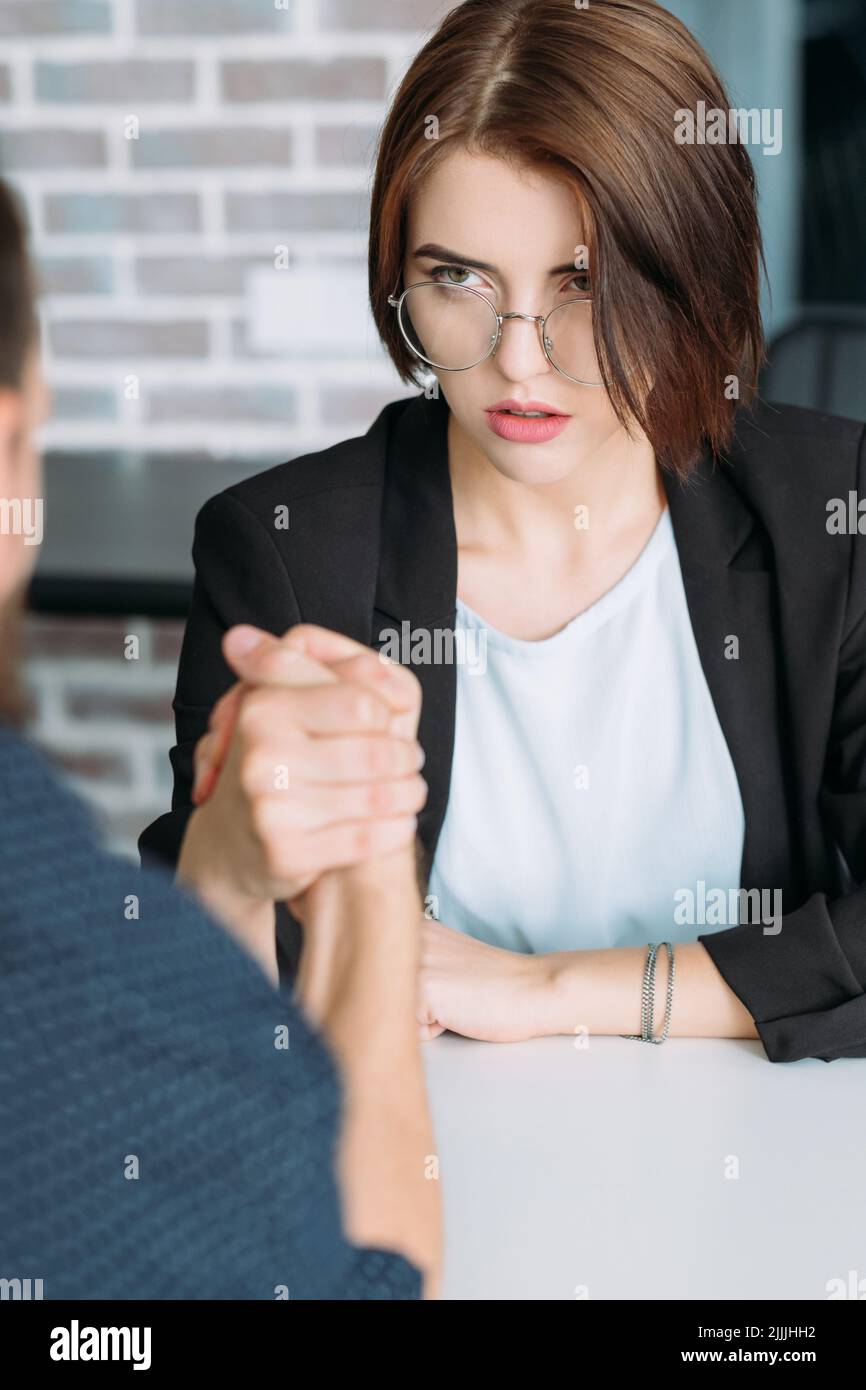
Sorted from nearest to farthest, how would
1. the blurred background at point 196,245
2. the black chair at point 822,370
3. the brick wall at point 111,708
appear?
the black chair at point 822,370, the blurred background at point 196,245, the brick wall at point 111,708

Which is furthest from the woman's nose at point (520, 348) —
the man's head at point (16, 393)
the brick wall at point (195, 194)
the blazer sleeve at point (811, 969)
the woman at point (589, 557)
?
the brick wall at point (195, 194)

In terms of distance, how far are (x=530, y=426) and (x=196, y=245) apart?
3.73ft

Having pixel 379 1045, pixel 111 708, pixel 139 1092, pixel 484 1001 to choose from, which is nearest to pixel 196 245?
pixel 111 708

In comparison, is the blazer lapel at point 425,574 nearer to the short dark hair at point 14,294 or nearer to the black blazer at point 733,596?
the black blazer at point 733,596

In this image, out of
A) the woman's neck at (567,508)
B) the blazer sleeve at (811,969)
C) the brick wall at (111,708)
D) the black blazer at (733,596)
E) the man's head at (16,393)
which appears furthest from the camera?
the brick wall at (111,708)

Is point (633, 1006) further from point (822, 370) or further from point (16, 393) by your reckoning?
point (822, 370)

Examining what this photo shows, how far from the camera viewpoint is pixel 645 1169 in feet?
2.75

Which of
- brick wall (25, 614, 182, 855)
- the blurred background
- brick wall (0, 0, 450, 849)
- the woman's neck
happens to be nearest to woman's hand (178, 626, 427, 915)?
the woman's neck

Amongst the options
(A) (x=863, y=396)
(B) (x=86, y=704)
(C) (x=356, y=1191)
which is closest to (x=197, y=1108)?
(C) (x=356, y=1191)

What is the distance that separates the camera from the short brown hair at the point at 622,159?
3.53ft

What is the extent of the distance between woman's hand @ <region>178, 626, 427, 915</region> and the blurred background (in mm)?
1139

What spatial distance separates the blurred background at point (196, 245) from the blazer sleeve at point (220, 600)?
55cm

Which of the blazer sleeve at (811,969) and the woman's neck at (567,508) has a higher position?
the woman's neck at (567,508)
